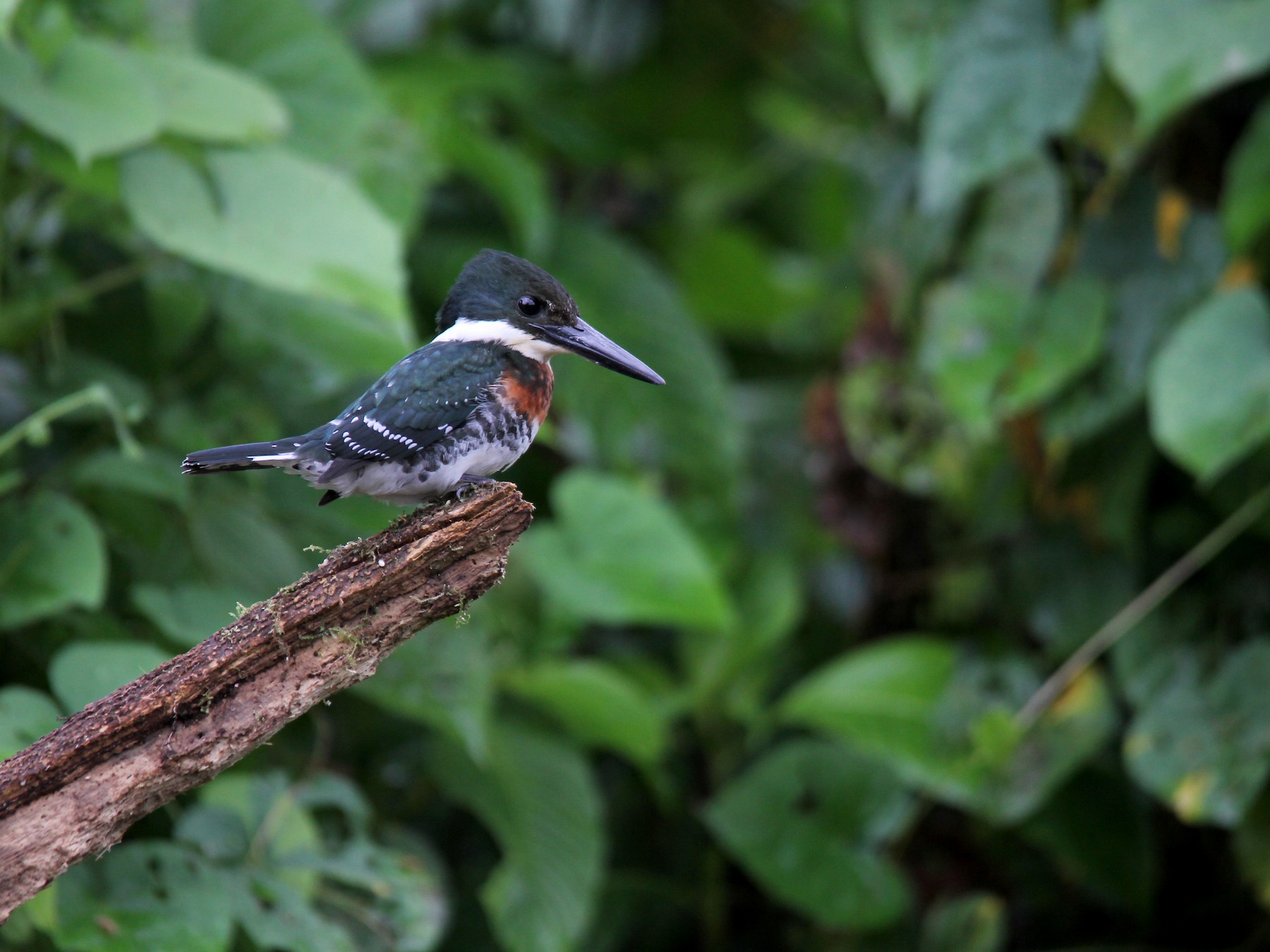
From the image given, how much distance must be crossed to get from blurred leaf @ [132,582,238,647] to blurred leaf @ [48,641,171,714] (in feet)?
0.38

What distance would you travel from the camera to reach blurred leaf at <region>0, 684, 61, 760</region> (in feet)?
6.27

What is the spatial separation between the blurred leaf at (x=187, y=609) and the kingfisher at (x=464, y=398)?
624 millimetres

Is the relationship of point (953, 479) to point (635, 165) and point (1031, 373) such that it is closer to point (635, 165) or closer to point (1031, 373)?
point (1031, 373)

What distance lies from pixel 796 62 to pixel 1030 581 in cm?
213

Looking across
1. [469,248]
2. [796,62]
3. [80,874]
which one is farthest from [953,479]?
[80,874]

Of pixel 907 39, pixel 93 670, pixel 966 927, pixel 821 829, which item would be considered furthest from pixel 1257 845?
pixel 93 670

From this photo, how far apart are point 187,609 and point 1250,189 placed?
2.32 metres

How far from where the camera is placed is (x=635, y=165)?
Result: 4.93m

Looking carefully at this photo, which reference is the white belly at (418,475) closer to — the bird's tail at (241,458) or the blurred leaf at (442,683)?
the bird's tail at (241,458)

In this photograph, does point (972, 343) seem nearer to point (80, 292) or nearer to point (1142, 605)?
point (1142, 605)

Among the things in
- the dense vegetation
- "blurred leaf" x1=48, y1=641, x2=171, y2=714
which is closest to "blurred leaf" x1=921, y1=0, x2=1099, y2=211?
the dense vegetation

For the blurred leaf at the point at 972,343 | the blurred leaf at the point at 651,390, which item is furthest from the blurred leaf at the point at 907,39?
the blurred leaf at the point at 651,390

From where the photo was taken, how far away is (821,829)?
3.43 meters

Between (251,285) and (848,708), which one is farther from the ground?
(251,285)
